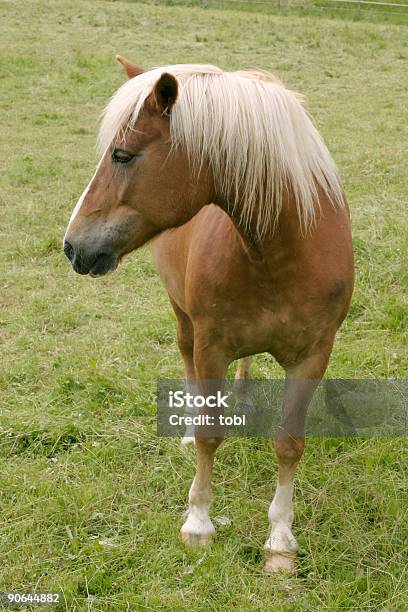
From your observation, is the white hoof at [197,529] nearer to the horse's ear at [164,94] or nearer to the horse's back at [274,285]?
the horse's back at [274,285]

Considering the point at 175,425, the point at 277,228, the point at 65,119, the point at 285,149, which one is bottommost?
the point at 175,425

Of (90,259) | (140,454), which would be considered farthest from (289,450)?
(90,259)

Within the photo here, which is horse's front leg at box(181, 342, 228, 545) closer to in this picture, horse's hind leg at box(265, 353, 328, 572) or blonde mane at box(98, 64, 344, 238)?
horse's hind leg at box(265, 353, 328, 572)

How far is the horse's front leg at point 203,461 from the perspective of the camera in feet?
8.31

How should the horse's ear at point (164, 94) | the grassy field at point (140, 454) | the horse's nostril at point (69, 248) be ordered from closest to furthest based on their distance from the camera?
the horse's ear at point (164, 94) < the horse's nostril at point (69, 248) < the grassy field at point (140, 454)

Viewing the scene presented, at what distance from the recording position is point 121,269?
5.06m

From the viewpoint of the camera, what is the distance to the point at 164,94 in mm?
1897

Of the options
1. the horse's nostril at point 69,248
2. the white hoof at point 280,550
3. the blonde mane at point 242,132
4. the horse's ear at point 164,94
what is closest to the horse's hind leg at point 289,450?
the white hoof at point 280,550

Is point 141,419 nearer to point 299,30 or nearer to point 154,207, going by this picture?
point 154,207

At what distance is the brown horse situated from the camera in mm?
1965

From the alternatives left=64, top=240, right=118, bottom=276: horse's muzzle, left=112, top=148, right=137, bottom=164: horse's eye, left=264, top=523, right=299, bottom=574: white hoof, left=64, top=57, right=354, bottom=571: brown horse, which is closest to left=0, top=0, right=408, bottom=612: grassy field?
left=264, top=523, right=299, bottom=574: white hoof

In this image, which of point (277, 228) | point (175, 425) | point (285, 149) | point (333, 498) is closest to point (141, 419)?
point (175, 425)

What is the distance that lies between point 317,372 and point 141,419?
3.86 ft

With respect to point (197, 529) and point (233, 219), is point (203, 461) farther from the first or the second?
point (233, 219)
